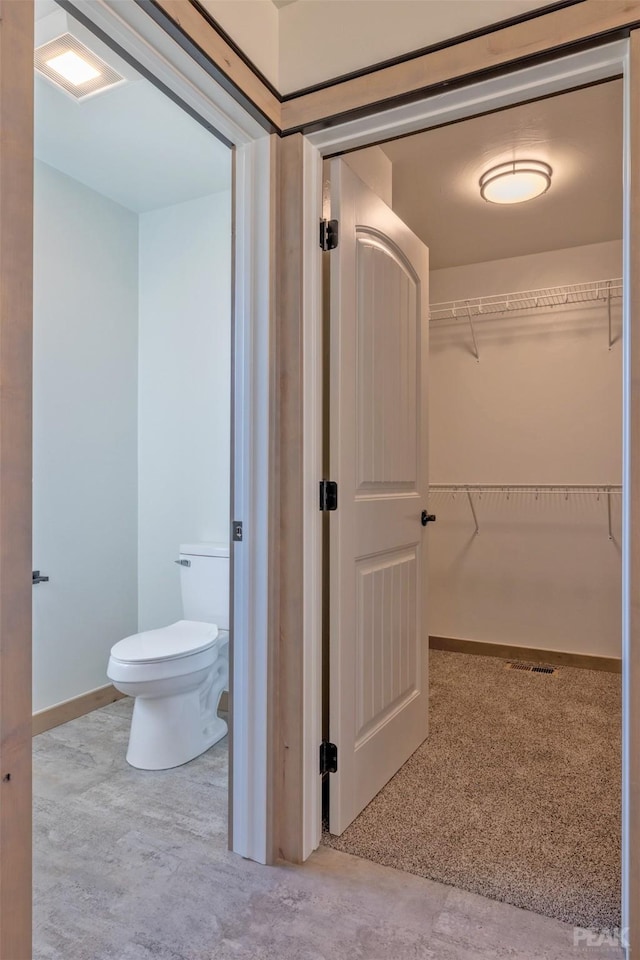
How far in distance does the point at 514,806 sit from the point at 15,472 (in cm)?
191

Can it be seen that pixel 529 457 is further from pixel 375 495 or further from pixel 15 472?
pixel 15 472

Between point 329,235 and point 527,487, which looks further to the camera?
point 527,487

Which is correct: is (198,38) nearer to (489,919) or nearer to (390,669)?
(390,669)

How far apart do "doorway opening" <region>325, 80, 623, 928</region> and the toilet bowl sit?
29.6 inches

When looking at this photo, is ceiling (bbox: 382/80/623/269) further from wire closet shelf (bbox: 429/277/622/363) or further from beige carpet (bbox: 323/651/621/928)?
beige carpet (bbox: 323/651/621/928)

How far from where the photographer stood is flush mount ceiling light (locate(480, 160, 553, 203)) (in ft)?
8.14

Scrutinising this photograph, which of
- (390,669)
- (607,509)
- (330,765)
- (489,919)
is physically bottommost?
(489,919)

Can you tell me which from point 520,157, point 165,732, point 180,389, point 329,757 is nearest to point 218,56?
point 520,157

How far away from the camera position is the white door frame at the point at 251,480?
1.60m

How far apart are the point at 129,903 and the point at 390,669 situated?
1.04 meters

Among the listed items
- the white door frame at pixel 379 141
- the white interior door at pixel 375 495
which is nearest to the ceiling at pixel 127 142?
the white door frame at pixel 379 141

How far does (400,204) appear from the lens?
2.86 meters

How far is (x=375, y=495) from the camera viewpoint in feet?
6.43

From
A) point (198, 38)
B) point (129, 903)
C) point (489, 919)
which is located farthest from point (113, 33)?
point (489, 919)
